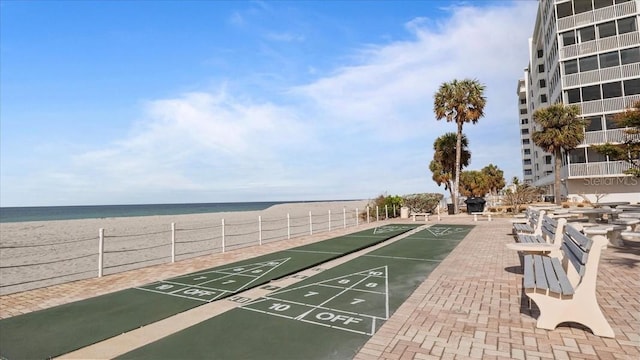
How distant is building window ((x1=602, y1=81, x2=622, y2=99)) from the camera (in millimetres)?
27609

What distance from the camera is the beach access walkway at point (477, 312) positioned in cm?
365

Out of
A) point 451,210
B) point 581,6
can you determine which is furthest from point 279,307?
point 581,6

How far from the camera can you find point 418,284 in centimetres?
664

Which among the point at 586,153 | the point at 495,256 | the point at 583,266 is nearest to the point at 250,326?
the point at 583,266

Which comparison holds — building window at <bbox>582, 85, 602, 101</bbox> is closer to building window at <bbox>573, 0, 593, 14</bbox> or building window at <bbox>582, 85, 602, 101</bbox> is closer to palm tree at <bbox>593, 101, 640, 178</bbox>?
building window at <bbox>573, 0, 593, 14</bbox>

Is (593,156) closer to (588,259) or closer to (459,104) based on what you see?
(459,104)

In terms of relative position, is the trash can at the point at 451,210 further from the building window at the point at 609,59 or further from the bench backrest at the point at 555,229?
the bench backrest at the point at 555,229

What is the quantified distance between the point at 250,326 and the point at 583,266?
4044 mm

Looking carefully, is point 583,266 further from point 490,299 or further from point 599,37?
point 599,37

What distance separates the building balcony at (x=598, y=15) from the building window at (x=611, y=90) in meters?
5.27

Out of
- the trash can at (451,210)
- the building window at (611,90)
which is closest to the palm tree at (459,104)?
the trash can at (451,210)

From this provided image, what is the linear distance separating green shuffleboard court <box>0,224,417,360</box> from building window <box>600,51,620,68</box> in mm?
31763

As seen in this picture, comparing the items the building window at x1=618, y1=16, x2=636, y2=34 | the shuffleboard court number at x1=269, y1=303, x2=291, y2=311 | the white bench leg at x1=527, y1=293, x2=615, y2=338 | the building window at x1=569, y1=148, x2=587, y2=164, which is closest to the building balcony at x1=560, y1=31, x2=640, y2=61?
the building window at x1=618, y1=16, x2=636, y2=34

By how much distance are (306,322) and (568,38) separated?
36291 millimetres
